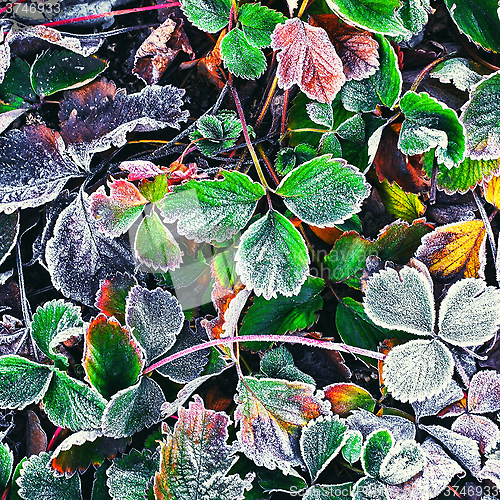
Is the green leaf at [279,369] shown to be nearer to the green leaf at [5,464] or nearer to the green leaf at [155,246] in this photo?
the green leaf at [155,246]

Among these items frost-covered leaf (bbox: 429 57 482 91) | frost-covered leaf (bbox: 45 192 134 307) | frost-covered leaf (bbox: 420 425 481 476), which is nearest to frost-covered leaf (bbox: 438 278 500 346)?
frost-covered leaf (bbox: 420 425 481 476)

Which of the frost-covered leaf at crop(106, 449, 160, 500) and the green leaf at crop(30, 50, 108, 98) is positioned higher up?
the green leaf at crop(30, 50, 108, 98)

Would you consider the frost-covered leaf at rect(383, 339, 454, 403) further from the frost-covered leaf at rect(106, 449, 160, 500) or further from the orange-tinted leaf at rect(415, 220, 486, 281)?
the frost-covered leaf at rect(106, 449, 160, 500)

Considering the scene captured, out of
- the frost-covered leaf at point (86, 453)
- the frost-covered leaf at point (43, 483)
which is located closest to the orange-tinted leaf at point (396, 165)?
the frost-covered leaf at point (86, 453)

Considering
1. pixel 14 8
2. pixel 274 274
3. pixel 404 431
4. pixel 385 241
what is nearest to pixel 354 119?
pixel 385 241

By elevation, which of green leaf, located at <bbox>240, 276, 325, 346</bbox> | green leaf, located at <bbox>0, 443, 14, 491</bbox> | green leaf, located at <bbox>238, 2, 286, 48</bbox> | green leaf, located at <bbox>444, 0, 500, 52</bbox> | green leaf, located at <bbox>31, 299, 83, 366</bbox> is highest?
green leaf, located at <bbox>444, 0, 500, 52</bbox>

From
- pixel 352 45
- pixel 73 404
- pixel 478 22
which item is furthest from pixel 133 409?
pixel 478 22

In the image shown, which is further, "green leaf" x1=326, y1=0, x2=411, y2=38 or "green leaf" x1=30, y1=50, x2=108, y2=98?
"green leaf" x1=30, y1=50, x2=108, y2=98
